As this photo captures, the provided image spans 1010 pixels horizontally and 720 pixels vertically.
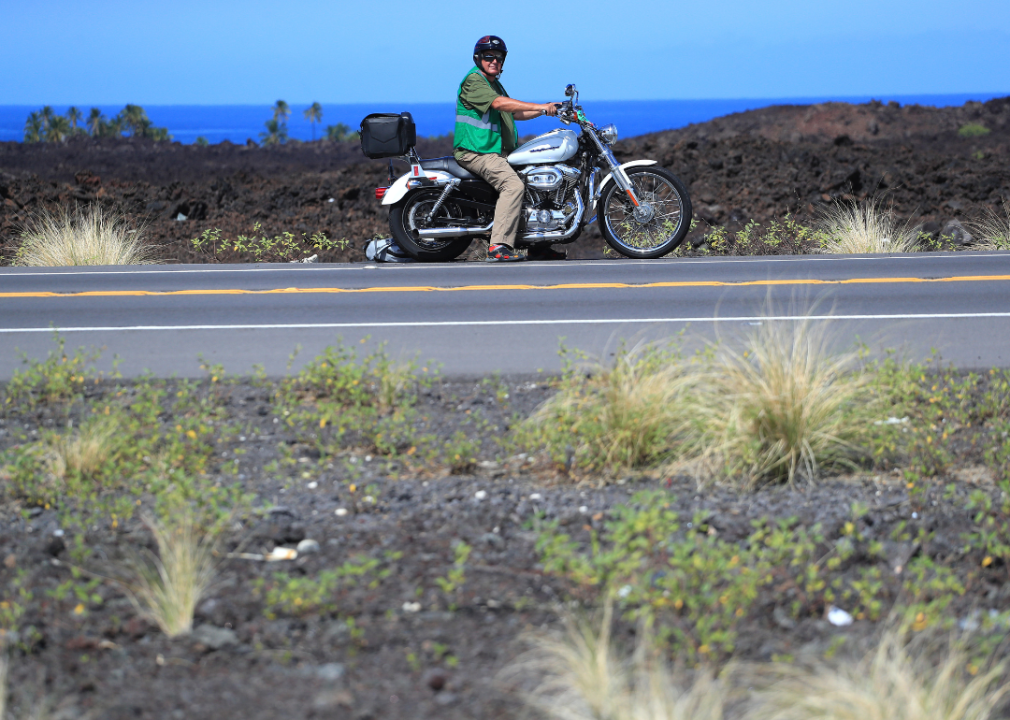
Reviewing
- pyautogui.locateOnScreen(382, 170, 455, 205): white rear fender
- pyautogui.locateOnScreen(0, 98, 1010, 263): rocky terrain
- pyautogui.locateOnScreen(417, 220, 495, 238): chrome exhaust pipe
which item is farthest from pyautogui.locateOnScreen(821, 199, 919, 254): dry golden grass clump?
pyautogui.locateOnScreen(382, 170, 455, 205): white rear fender

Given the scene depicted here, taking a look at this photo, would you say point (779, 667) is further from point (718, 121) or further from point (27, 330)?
point (718, 121)

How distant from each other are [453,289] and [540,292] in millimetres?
878

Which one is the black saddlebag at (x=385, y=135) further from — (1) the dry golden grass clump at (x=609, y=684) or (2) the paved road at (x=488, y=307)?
(1) the dry golden grass clump at (x=609, y=684)

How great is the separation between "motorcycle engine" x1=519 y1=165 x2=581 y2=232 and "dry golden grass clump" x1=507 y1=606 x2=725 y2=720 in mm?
8978

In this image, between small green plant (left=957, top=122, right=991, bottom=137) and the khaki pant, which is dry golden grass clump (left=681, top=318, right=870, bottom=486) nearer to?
the khaki pant

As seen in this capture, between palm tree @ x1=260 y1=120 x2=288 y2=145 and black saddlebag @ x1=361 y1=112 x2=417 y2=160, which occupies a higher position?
palm tree @ x1=260 y1=120 x2=288 y2=145

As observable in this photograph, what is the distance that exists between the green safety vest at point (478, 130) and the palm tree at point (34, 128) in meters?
62.8

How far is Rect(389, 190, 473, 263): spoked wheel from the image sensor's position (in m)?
12.4

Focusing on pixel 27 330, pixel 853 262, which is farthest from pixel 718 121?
pixel 27 330

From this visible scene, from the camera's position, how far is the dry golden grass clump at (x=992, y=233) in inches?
581

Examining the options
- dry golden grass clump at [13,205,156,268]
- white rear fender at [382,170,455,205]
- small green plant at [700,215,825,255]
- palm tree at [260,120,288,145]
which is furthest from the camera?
palm tree at [260,120,288,145]

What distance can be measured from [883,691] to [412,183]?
32.5 feet

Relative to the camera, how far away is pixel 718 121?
61.3 metres

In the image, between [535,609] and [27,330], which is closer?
[535,609]
